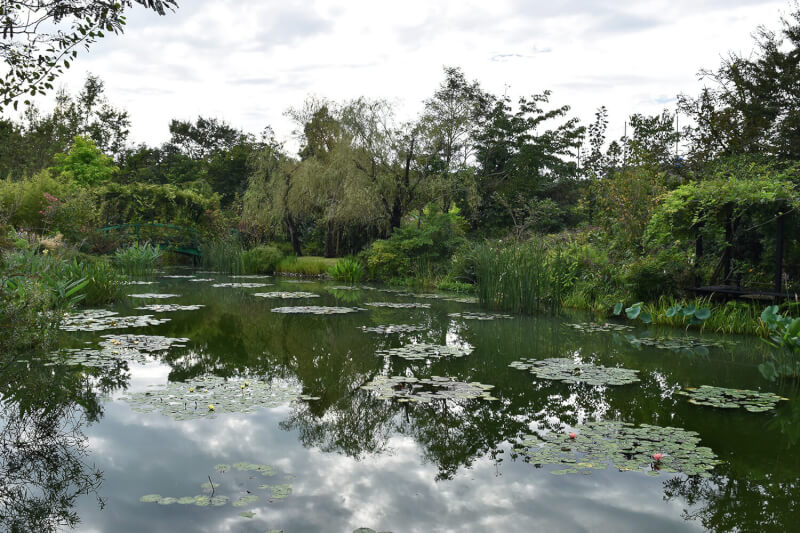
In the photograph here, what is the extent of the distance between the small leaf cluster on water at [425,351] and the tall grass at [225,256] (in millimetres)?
12193

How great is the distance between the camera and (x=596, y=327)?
25.7 feet

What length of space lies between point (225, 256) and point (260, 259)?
3.77 feet

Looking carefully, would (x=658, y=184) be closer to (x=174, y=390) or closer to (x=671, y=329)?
(x=671, y=329)

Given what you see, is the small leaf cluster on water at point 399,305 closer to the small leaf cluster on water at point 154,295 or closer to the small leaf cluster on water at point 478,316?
the small leaf cluster on water at point 478,316

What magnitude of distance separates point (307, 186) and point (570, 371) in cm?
1257

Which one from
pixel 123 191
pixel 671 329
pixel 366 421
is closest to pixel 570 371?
pixel 366 421

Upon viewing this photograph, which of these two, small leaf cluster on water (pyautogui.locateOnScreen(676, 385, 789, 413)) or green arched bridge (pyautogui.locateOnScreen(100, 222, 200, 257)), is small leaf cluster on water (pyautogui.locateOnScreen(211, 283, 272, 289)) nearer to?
green arched bridge (pyautogui.locateOnScreen(100, 222, 200, 257))

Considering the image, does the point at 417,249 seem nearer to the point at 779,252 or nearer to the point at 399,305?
the point at 399,305

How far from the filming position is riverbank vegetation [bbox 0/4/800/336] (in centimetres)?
806

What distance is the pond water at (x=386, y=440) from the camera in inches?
99.3

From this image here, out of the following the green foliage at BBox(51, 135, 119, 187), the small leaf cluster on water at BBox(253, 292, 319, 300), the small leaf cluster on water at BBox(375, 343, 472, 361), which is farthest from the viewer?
the green foliage at BBox(51, 135, 119, 187)

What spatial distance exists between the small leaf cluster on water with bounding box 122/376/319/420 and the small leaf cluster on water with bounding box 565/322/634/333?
4.53 meters

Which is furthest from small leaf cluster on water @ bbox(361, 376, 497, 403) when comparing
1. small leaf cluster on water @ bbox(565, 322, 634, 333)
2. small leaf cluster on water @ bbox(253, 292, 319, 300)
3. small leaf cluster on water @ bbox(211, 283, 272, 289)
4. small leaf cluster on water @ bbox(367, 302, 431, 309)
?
small leaf cluster on water @ bbox(211, 283, 272, 289)

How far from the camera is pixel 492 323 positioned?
809cm
